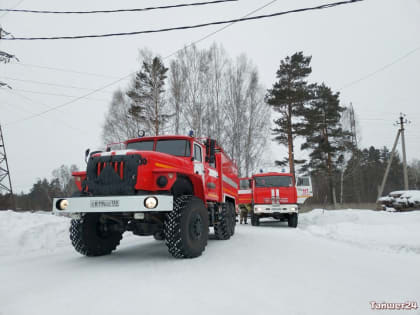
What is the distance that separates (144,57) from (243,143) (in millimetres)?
10619

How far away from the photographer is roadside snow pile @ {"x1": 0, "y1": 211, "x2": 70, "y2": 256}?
648 centimetres

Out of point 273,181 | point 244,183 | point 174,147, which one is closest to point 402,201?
point 273,181

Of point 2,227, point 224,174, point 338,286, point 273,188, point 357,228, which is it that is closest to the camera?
point 338,286

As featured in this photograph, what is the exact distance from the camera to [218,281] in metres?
3.50

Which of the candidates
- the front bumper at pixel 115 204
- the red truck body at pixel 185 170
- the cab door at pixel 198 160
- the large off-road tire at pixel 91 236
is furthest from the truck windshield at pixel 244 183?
the front bumper at pixel 115 204

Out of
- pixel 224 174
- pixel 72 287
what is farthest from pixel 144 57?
pixel 72 287

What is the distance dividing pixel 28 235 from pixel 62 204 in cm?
325

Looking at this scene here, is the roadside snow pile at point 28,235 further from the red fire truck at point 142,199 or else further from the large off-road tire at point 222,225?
the large off-road tire at point 222,225

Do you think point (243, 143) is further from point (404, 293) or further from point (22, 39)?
point (404, 293)

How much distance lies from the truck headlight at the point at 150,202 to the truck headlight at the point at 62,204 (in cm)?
149

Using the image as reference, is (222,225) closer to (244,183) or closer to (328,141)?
(244,183)

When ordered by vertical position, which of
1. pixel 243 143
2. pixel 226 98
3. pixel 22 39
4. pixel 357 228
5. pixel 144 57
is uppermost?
pixel 144 57

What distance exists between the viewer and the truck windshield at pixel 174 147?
19.4ft

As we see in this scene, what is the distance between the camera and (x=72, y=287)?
10.9ft
